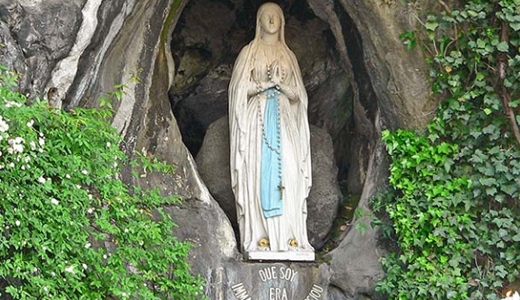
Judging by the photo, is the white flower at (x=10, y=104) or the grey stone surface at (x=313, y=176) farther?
the grey stone surface at (x=313, y=176)

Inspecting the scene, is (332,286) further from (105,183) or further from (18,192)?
(18,192)

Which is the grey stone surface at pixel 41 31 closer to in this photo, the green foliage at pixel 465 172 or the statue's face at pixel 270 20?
the statue's face at pixel 270 20

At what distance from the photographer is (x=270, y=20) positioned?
7.27m

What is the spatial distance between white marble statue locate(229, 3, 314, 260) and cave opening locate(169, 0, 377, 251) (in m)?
0.74

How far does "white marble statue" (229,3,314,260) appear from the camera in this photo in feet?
22.5

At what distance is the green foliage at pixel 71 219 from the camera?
5.23 metres

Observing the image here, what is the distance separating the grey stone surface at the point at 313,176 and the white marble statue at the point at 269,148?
388 mm

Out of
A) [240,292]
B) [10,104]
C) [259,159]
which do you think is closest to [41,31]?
[10,104]

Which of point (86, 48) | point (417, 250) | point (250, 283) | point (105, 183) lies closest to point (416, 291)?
point (417, 250)

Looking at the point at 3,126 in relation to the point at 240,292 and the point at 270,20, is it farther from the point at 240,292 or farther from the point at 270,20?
the point at 270,20

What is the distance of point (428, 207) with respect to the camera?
6590mm

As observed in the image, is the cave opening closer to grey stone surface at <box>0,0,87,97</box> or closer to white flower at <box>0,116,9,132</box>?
grey stone surface at <box>0,0,87,97</box>

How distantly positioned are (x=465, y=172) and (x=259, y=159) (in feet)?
4.48

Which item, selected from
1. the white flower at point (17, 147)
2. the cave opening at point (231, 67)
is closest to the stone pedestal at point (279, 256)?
the cave opening at point (231, 67)
